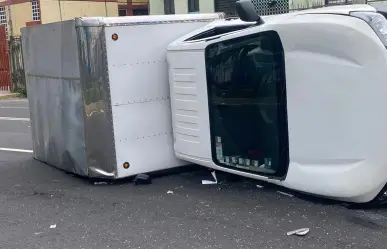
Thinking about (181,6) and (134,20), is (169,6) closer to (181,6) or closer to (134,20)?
(181,6)

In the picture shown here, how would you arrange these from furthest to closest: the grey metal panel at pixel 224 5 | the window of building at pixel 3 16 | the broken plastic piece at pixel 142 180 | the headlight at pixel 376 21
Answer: the window of building at pixel 3 16
the grey metal panel at pixel 224 5
the broken plastic piece at pixel 142 180
the headlight at pixel 376 21

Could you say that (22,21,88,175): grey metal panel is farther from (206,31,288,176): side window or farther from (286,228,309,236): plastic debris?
(286,228,309,236): plastic debris

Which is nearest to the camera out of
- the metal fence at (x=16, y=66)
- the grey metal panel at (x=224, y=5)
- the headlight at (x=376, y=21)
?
the headlight at (x=376, y=21)

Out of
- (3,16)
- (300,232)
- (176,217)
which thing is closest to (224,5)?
(3,16)

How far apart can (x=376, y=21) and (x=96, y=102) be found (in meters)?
3.09

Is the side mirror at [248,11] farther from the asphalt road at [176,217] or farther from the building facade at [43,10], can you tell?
the building facade at [43,10]

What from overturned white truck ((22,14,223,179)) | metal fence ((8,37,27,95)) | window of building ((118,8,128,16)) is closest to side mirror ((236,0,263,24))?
overturned white truck ((22,14,223,179))

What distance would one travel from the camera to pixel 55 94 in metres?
6.44

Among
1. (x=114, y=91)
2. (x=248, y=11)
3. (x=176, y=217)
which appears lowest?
(x=176, y=217)

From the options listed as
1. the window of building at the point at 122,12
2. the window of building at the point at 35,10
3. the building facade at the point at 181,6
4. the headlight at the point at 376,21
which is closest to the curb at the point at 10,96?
the building facade at the point at 181,6

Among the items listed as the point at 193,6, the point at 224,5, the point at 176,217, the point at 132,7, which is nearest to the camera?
the point at 176,217

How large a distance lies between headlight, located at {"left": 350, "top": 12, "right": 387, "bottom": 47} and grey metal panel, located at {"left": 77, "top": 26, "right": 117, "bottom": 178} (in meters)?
2.75

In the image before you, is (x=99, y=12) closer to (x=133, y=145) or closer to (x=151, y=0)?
(x=151, y=0)

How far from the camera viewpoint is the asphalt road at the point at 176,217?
13.2 feet
